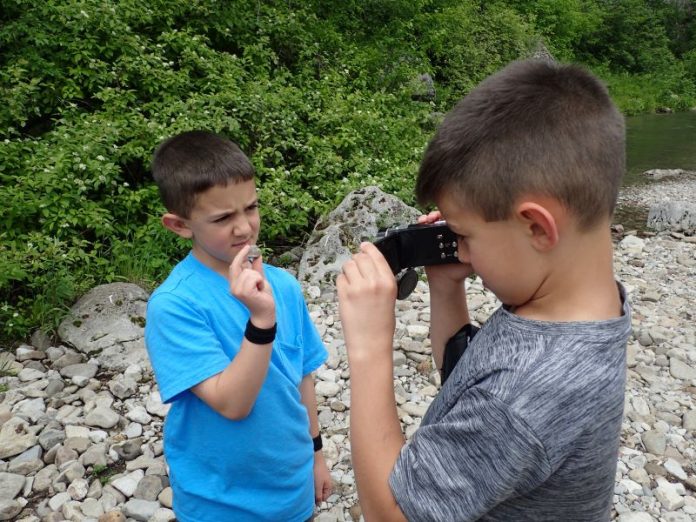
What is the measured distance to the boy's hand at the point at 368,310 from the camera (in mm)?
1123

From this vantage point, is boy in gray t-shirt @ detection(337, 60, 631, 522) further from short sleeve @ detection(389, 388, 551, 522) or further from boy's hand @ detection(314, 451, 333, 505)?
boy's hand @ detection(314, 451, 333, 505)

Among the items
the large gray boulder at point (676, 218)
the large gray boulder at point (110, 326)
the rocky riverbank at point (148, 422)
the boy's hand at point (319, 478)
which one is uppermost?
the boy's hand at point (319, 478)

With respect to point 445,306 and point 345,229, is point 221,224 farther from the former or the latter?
point 345,229

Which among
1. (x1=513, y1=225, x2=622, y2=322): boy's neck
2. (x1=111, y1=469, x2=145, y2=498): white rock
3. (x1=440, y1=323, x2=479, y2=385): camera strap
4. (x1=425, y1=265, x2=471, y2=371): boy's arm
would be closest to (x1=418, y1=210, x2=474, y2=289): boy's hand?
(x1=425, y1=265, x2=471, y2=371): boy's arm

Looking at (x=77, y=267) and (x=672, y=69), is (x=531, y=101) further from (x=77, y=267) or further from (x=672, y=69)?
(x=672, y=69)

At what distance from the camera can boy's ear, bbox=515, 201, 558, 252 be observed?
94cm

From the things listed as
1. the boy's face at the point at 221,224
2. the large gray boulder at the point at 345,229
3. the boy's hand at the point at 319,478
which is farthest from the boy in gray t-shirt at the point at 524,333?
the large gray boulder at the point at 345,229

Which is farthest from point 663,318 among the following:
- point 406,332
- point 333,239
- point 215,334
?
point 215,334

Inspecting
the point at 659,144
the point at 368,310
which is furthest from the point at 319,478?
the point at 659,144

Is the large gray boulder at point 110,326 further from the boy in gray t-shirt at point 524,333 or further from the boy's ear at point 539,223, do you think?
the boy's ear at point 539,223

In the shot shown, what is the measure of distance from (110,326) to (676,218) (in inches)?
329

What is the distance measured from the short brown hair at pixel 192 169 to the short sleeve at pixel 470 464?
1.11 m

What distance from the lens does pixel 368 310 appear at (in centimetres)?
113

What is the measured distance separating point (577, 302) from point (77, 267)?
451 cm
